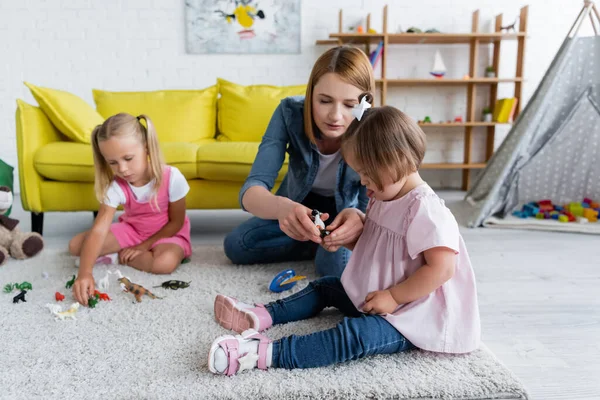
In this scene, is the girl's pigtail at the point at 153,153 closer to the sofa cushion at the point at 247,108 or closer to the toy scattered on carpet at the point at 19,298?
the toy scattered on carpet at the point at 19,298

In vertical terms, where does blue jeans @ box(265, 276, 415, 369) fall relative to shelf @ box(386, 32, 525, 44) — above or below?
below

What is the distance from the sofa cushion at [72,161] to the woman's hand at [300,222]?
107cm

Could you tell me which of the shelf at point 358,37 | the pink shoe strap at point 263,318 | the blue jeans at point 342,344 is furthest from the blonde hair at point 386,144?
the shelf at point 358,37

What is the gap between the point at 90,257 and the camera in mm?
1381

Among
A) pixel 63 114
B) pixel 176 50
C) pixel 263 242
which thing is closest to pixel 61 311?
pixel 263 242

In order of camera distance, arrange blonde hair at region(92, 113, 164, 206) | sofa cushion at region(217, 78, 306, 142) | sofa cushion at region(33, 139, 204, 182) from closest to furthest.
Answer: blonde hair at region(92, 113, 164, 206), sofa cushion at region(33, 139, 204, 182), sofa cushion at region(217, 78, 306, 142)

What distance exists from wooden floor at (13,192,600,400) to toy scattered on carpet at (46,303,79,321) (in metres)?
0.85

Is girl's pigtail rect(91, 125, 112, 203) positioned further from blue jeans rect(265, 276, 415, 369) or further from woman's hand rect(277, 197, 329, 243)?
blue jeans rect(265, 276, 415, 369)

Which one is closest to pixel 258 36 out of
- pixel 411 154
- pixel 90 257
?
pixel 90 257

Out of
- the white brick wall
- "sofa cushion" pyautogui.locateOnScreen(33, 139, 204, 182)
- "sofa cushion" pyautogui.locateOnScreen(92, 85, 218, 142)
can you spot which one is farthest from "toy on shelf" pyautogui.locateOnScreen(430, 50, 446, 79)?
"sofa cushion" pyautogui.locateOnScreen(33, 139, 204, 182)

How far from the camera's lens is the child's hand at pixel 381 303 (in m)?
0.94

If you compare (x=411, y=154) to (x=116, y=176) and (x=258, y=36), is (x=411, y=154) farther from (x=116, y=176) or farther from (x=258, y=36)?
(x=258, y=36)

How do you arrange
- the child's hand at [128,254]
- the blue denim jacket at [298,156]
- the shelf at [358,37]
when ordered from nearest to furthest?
1. the blue denim jacket at [298,156]
2. the child's hand at [128,254]
3. the shelf at [358,37]

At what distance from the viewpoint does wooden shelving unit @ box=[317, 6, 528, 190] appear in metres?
3.28
